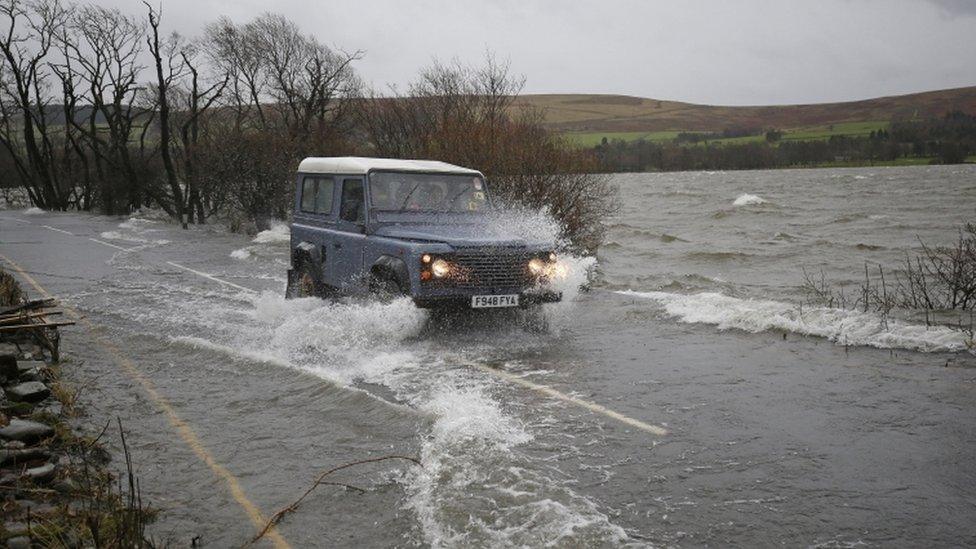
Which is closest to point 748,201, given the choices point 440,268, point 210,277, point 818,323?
point 210,277

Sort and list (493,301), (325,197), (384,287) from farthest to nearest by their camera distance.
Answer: (325,197)
(384,287)
(493,301)

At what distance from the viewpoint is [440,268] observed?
8.06 meters

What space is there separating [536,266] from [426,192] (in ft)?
6.16

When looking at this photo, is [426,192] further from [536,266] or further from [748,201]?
[748,201]

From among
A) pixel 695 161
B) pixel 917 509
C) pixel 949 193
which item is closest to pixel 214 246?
pixel 917 509

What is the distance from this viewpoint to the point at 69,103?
42094 mm

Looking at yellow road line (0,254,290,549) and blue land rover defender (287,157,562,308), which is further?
blue land rover defender (287,157,562,308)

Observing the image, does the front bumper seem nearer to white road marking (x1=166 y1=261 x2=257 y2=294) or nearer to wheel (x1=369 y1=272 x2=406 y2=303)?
wheel (x1=369 y1=272 x2=406 y2=303)

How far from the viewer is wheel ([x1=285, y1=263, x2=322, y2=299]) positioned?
10291 mm

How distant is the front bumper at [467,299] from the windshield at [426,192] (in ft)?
5.55

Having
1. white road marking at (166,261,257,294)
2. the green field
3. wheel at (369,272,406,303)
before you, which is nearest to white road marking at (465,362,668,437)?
wheel at (369,272,406,303)

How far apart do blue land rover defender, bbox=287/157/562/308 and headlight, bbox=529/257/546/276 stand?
0.04 feet

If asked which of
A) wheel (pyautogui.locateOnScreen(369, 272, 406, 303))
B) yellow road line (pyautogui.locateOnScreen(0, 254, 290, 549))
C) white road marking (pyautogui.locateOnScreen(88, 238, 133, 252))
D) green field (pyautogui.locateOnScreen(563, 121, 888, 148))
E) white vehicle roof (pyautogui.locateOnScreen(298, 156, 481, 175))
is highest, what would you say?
green field (pyautogui.locateOnScreen(563, 121, 888, 148))

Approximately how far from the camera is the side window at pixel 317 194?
10062 mm
